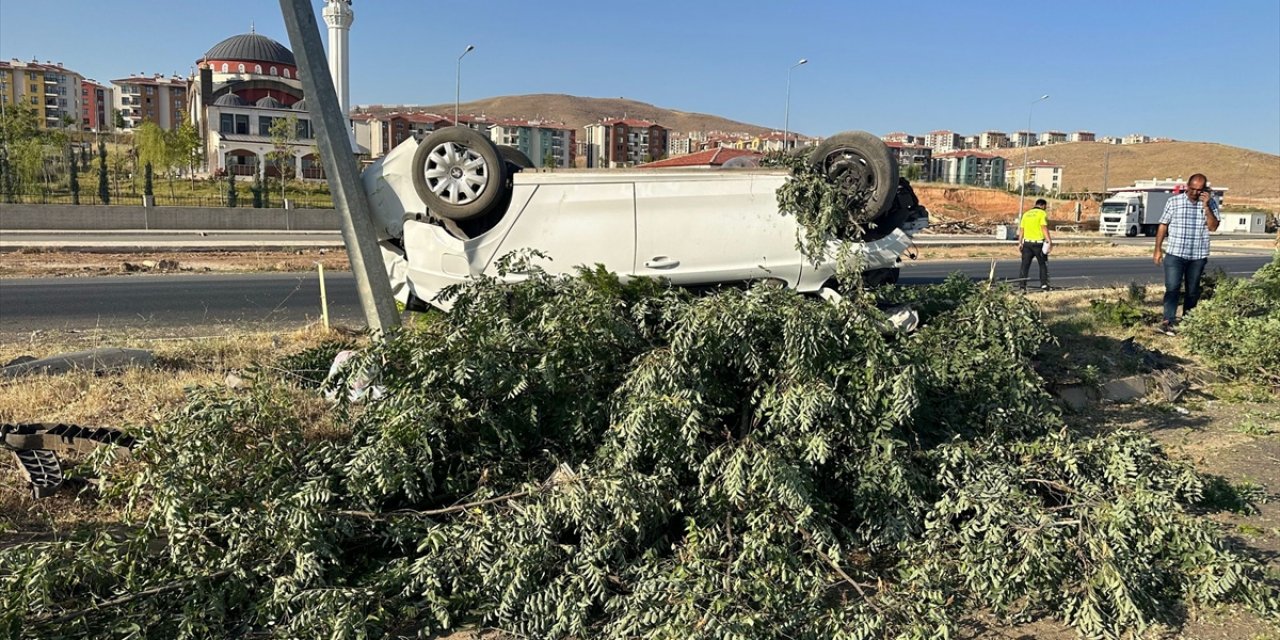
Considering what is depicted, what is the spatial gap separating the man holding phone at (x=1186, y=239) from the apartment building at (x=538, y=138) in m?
95.7

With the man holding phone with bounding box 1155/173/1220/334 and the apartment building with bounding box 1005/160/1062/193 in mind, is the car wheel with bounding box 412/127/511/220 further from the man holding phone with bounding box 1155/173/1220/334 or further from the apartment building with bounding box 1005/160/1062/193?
the apartment building with bounding box 1005/160/1062/193

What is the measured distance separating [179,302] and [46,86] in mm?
136625

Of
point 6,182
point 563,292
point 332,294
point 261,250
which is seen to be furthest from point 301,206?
point 563,292

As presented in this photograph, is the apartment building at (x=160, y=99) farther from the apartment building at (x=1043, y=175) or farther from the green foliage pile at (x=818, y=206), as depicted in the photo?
the green foliage pile at (x=818, y=206)

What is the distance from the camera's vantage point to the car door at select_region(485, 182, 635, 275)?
6.22m

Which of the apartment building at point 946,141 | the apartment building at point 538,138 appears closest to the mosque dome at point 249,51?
the apartment building at point 538,138

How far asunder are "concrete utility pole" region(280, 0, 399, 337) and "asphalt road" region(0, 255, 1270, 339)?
174 inches

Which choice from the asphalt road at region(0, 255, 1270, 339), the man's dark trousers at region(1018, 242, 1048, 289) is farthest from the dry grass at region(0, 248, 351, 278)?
the man's dark trousers at region(1018, 242, 1048, 289)

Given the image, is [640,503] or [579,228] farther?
[579,228]

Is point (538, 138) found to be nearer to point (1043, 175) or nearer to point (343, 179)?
point (1043, 175)

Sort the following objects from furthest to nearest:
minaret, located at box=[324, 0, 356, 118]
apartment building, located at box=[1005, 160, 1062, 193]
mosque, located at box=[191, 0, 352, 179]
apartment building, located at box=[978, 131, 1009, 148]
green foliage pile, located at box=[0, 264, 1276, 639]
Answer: apartment building, located at box=[978, 131, 1009, 148]
apartment building, located at box=[1005, 160, 1062, 193]
mosque, located at box=[191, 0, 352, 179]
minaret, located at box=[324, 0, 356, 118]
green foliage pile, located at box=[0, 264, 1276, 639]

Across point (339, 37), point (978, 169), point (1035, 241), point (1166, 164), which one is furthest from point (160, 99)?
point (1166, 164)

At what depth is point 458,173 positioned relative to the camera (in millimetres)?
6254

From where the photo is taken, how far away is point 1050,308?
10852 millimetres
